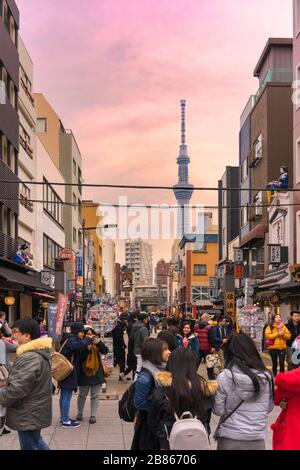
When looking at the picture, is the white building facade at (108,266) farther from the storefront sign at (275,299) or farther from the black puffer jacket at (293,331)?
the black puffer jacket at (293,331)

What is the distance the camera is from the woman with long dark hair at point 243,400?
17.0 feet

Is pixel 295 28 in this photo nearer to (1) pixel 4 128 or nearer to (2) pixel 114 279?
(1) pixel 4 128

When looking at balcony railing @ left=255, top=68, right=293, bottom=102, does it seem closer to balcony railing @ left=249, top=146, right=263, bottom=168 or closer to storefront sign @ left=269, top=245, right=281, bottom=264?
balcony railing @ left=249, top=146, right=263, bottom=168

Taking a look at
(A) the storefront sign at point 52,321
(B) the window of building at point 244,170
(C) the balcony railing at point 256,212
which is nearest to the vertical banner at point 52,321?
(A) the storefront sign at point 52,321

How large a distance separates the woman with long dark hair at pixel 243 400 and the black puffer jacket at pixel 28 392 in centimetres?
188

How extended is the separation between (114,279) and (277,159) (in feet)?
454

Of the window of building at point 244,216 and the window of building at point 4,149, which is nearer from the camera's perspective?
the window of building at point 4,149

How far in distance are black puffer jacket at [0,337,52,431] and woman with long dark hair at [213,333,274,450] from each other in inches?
73.9

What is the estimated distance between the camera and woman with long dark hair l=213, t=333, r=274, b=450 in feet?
17.0

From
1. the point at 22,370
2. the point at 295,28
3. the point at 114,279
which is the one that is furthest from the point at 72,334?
the point at 114,279

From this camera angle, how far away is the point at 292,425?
17.5ft

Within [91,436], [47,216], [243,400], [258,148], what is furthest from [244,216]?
[243,400]

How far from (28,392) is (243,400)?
Result: 2.15m

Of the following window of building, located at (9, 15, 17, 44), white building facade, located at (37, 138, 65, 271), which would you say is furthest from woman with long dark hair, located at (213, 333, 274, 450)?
white building facade, located at (37, 138, 65, 271)
